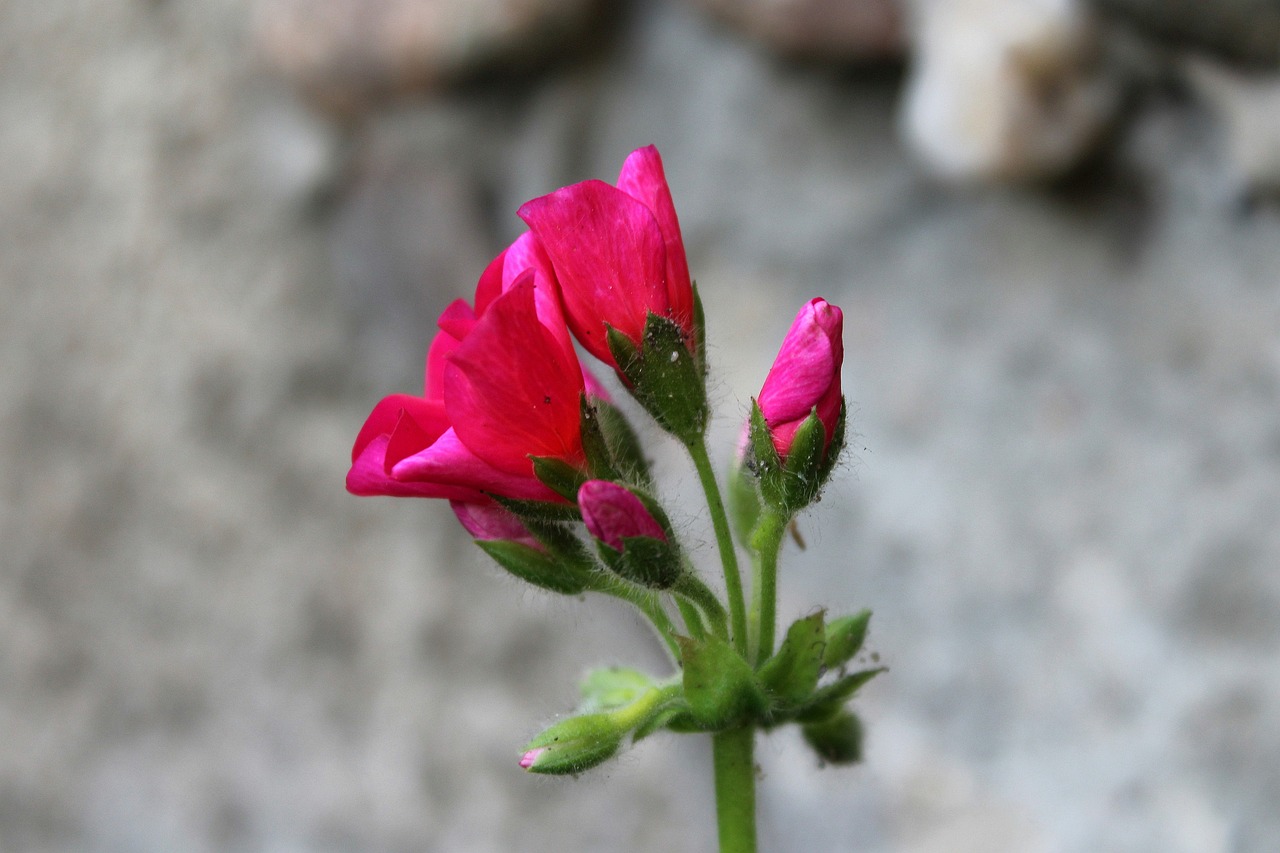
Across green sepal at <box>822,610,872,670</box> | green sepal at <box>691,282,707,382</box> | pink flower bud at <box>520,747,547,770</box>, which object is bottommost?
pink flower bud at <box>520,747,547,770</box>

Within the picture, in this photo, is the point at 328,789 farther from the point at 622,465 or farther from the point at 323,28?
the point at 622,465

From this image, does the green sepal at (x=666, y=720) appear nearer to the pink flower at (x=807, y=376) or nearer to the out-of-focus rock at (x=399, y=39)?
the pink flower at (x=807, y=376)

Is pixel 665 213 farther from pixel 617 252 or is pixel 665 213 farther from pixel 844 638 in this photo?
pixel 844 638

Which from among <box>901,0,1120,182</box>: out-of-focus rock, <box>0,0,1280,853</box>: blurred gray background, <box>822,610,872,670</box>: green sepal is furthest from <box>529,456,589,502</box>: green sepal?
<box>901,0,1120,182</box>: out-of-focus rock

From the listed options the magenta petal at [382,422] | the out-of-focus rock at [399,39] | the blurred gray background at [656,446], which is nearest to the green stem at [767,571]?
the magenta petal at [382,422]

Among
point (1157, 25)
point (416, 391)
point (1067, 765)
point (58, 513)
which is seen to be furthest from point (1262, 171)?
point (58, 513)

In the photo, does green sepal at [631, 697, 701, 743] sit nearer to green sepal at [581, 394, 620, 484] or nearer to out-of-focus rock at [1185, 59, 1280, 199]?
green sepal at [581, 394, 620, 484]
